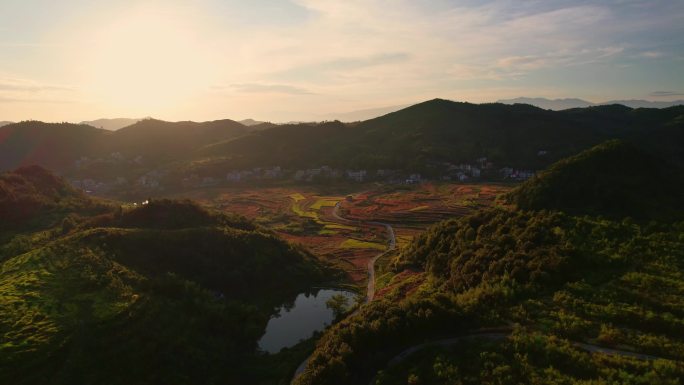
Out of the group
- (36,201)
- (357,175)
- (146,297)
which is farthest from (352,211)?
(146,297)

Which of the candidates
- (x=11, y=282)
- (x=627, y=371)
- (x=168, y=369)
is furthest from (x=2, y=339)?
(x=627, y=371)

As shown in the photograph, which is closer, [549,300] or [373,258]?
[549,300]

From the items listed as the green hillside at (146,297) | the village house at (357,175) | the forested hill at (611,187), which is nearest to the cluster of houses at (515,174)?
the village house at (357,175)

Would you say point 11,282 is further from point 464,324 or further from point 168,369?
point 464,324

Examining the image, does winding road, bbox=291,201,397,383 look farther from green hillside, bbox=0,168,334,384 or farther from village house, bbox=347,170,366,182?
village house, bbox=347,170,366,182

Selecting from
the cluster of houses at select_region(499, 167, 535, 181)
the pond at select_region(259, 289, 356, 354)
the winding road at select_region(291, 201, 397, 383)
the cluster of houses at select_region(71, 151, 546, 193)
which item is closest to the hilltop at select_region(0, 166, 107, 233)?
the pond at select_region(259, 289, 356, 354)

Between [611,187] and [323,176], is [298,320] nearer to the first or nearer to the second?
[611,187]

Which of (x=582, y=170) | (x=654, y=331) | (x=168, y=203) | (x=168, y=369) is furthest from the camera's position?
(x=168, y=203)
